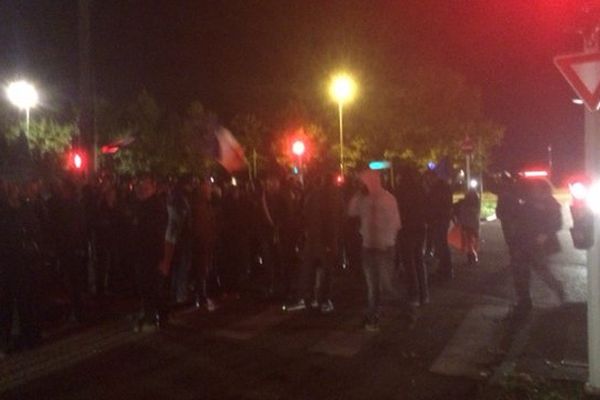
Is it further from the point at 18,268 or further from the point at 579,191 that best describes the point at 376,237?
the point at 18,268

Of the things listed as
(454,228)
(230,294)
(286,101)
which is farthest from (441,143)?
(230,294)

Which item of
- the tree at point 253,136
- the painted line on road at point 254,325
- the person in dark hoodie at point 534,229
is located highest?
the tree at point 253,136

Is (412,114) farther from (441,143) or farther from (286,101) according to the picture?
(286,101)

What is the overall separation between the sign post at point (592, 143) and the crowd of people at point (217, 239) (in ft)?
10.9

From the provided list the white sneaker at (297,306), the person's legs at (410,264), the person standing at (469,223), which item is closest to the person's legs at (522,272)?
the person's legs at (410,264)

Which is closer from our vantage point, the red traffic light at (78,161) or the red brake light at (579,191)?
the red brake light at (579,191)

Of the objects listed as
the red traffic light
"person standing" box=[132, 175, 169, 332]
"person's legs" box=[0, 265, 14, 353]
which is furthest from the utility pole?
"person's legs" box=[0, 265, 14, 353]

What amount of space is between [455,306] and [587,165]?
5.14m

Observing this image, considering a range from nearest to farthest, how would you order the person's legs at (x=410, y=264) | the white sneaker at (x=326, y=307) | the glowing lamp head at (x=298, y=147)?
the white sneaker at (x=326, y=307) < the person's legs at (x=410, y=264) < the glowing lamp head at (x=298, y=147)

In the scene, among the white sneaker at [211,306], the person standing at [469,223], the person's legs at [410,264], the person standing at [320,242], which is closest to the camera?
the person standing at [320,242]

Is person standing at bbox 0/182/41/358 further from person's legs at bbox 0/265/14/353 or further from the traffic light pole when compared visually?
the traffic light pole

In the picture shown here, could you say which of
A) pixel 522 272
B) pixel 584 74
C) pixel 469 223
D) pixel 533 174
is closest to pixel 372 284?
pixel 522 272

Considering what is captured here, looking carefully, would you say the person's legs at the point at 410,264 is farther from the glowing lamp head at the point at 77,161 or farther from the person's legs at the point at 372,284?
the glowing lamp head at the point at 77,161

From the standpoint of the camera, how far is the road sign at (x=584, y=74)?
7.79 meters
